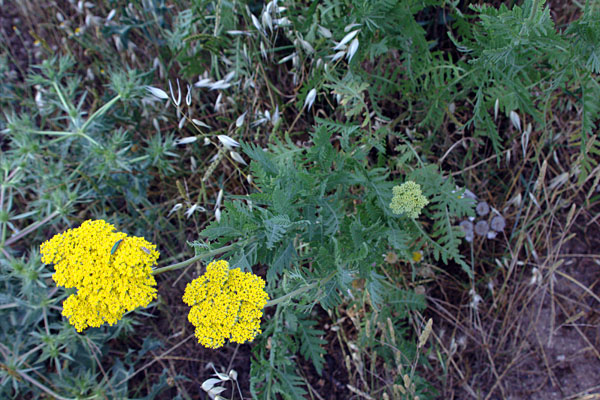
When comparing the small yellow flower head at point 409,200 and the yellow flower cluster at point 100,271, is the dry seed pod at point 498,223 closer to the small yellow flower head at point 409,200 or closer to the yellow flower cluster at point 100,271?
the small yellow flower head at point 409,200

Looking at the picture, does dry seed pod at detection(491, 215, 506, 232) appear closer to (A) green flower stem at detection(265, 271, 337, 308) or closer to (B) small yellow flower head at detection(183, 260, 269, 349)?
(A) green flower stem at detection(265, 271, 337, 308)

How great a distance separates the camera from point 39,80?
10.2 feet

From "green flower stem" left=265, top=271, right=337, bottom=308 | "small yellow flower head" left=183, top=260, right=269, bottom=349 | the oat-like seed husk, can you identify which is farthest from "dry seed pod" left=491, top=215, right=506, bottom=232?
"small yellow flower head" left=183, top=260, right=269, bottom=349

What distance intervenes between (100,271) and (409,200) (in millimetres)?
1314

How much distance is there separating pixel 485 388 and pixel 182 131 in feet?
9.54

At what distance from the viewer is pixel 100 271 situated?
1644 millimetres

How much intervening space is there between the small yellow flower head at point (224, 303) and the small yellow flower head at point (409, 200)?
2.37ft

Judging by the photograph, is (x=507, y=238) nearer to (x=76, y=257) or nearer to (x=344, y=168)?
(x=344, y=168)

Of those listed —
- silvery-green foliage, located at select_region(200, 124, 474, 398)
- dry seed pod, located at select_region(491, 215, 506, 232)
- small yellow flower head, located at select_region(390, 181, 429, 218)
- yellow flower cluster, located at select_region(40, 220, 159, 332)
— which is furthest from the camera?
dry seed pod, located at select_region(491, 215, 506, 232)

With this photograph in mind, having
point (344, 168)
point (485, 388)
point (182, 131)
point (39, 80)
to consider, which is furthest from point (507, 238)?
point (39, 80)

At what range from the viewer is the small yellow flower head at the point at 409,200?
1960 millimetres

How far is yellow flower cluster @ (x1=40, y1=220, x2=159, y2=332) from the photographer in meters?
1.63

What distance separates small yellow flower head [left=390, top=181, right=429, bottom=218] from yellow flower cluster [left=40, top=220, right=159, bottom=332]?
1.06 metres

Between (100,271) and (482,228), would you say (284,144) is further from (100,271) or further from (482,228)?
(100,271)
